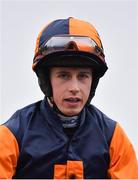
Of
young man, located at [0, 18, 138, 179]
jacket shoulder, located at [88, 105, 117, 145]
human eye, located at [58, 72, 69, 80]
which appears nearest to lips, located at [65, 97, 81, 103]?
young man, located at [0, 18, 138, 179]

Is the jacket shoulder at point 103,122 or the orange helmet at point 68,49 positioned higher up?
the orange helmet at point 68,49

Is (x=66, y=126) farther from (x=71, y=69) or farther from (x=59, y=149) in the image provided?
(x=71, y=69)

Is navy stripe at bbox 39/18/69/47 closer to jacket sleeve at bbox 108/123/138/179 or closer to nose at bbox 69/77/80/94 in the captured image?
nose at bbox 69/77/80/94

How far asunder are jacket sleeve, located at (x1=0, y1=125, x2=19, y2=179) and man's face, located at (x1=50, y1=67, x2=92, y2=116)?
351 mm

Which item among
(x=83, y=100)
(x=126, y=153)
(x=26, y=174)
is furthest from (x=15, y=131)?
(x=126, y=153)

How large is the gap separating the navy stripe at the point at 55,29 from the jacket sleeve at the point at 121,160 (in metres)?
0.74

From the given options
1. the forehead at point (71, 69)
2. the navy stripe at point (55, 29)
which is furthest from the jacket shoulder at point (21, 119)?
the navy stripe at point (55, 29)

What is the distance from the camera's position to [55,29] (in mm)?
2959

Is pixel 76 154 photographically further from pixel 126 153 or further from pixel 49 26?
pixel 49 26

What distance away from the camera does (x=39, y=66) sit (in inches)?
114

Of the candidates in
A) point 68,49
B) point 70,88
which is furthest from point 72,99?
point 68,49

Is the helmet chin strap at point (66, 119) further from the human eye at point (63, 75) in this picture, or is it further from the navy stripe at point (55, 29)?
the navy stripe at point (55, 29)

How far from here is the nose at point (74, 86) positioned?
268 cm

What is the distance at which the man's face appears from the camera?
270cm
